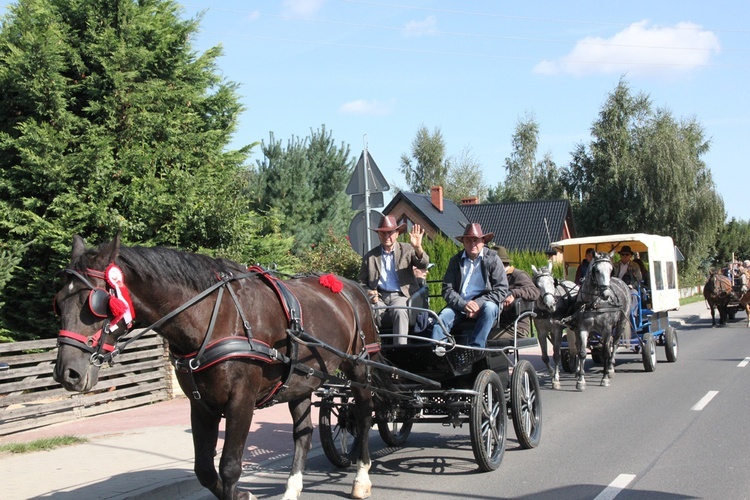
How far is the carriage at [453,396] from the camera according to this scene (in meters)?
7.16

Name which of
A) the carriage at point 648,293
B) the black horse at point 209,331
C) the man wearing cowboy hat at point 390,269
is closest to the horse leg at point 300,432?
the black horse at point 209,331

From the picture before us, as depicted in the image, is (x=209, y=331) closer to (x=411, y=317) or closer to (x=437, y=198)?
(x=411, y=317)

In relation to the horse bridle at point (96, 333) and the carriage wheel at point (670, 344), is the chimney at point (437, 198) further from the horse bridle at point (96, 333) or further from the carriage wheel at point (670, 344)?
the horse bridle at point (96, 333)

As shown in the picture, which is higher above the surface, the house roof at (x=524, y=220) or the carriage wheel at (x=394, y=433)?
the house roof at (x=524, y=220)

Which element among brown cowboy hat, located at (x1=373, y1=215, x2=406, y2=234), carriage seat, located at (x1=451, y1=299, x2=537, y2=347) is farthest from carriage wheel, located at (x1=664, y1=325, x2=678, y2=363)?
brown cowboy hat, located at (x1=373, y1=215, x2=406, y2=234)

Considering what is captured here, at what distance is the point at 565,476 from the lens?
7.00 m

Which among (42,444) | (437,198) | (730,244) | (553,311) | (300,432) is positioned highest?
(437,198)

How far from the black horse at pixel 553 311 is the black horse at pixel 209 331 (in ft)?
24.1

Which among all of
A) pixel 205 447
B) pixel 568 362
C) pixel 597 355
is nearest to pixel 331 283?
pixel 205 447

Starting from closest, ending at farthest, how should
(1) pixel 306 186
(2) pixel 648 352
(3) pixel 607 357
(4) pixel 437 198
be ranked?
(3) pixel 607 357 → (2) pixel 648 352 → (1) pixel 306 186 → (4) pixel 437 198

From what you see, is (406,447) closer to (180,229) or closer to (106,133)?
(180,229)

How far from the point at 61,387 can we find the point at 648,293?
1070cm

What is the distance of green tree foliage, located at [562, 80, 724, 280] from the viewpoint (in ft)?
159

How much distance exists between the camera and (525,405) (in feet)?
26.7
